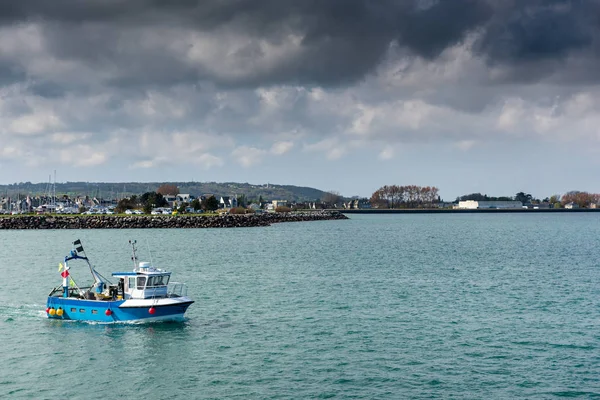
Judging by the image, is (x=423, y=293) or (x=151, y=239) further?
(x=151, y=239)

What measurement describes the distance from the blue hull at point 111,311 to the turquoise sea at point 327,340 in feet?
2.22

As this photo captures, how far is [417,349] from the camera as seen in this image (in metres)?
36.2

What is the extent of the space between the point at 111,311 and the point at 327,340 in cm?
1452

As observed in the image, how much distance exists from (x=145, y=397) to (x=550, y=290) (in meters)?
41.3

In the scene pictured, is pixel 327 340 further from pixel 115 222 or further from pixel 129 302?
pixel 115 222

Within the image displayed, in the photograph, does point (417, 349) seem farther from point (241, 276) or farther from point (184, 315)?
point (241, 276)

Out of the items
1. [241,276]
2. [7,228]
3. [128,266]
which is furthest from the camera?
[7,228]

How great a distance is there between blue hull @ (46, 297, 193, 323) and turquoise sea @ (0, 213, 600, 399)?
0.68m

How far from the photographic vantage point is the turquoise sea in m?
30.2

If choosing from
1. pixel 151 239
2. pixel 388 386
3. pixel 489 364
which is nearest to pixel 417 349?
pixel 489 364

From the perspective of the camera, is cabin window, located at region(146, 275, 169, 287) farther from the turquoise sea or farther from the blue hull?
the turquoise sea

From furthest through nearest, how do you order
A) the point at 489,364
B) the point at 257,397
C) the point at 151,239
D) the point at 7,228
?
the point at 7,228 < the point at 151,239 < the point at 489,364 < the point at 257,397

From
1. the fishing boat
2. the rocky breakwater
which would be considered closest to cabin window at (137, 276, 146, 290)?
the fishing boat

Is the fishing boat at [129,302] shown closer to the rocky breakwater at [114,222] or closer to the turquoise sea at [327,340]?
the turquoise sea at [327,340]
